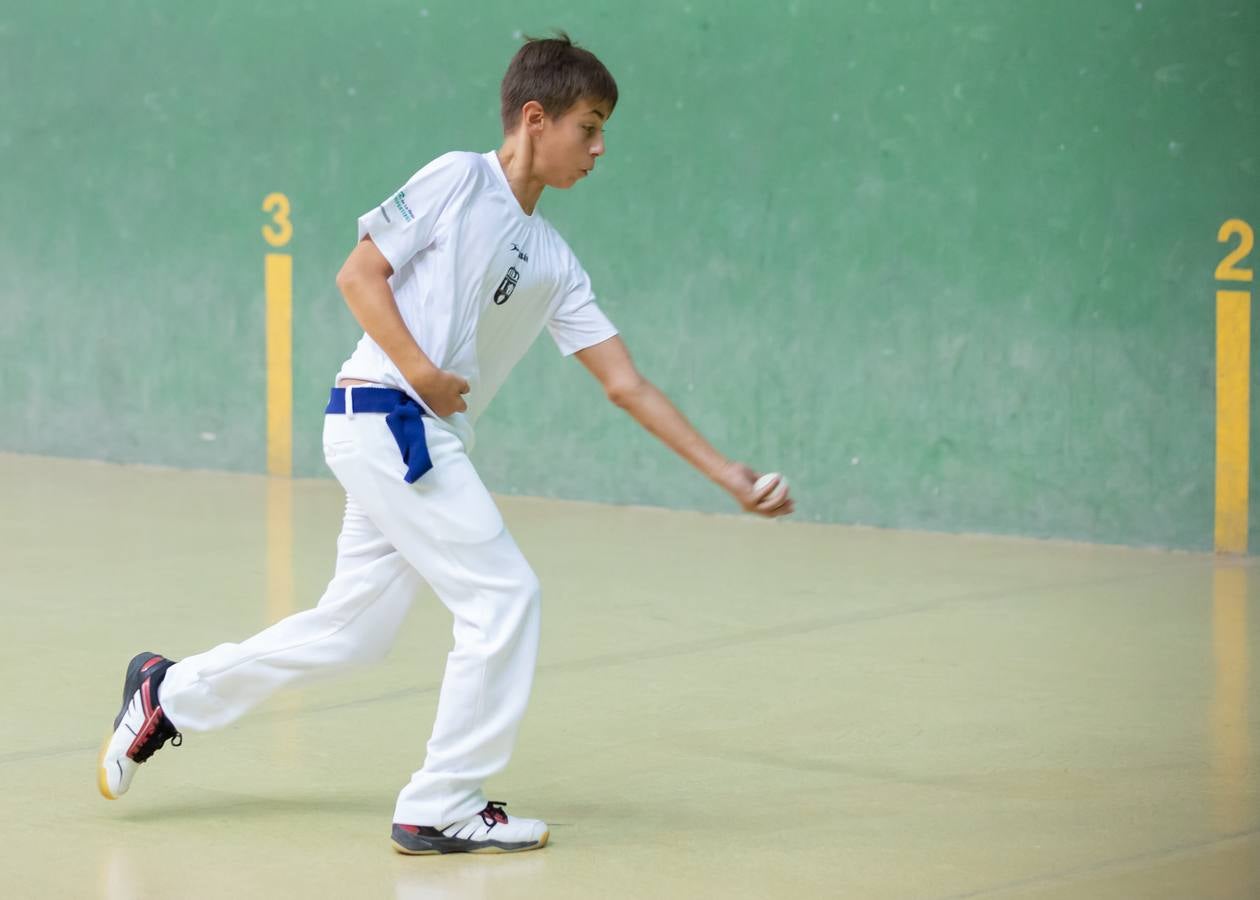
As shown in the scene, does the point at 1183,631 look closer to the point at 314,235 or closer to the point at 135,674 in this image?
the point at 135,674

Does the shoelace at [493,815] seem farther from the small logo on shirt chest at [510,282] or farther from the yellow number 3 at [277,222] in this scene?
the yellow number 3 at [277,222]

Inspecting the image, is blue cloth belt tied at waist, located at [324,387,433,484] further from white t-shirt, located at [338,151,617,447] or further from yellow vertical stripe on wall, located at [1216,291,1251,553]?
yellow vertical stripe on wall, located at [1216,291,1251,553]

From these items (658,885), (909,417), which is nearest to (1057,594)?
(909,417)

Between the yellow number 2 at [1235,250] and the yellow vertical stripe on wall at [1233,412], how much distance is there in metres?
0.07

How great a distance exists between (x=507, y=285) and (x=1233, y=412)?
4534 millimetres

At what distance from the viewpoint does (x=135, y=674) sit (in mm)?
4980

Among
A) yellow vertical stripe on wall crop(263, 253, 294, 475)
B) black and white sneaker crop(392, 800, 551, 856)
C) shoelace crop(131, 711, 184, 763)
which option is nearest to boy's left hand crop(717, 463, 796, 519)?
black and white sneaker crop(392, 800, 551, 856)

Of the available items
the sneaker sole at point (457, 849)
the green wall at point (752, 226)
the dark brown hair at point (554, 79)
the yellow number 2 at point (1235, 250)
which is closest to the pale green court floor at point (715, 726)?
the sneaker sole at point (457, 849)

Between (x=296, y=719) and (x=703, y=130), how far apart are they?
4.44m

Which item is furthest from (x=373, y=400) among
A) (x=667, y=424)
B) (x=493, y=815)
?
(x=493, y=815)

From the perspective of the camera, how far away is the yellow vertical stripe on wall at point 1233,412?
27.3ft

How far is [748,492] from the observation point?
14.8 ft

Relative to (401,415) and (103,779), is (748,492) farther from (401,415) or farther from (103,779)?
(103,779)

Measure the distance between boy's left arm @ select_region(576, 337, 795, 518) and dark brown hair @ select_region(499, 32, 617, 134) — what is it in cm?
55
